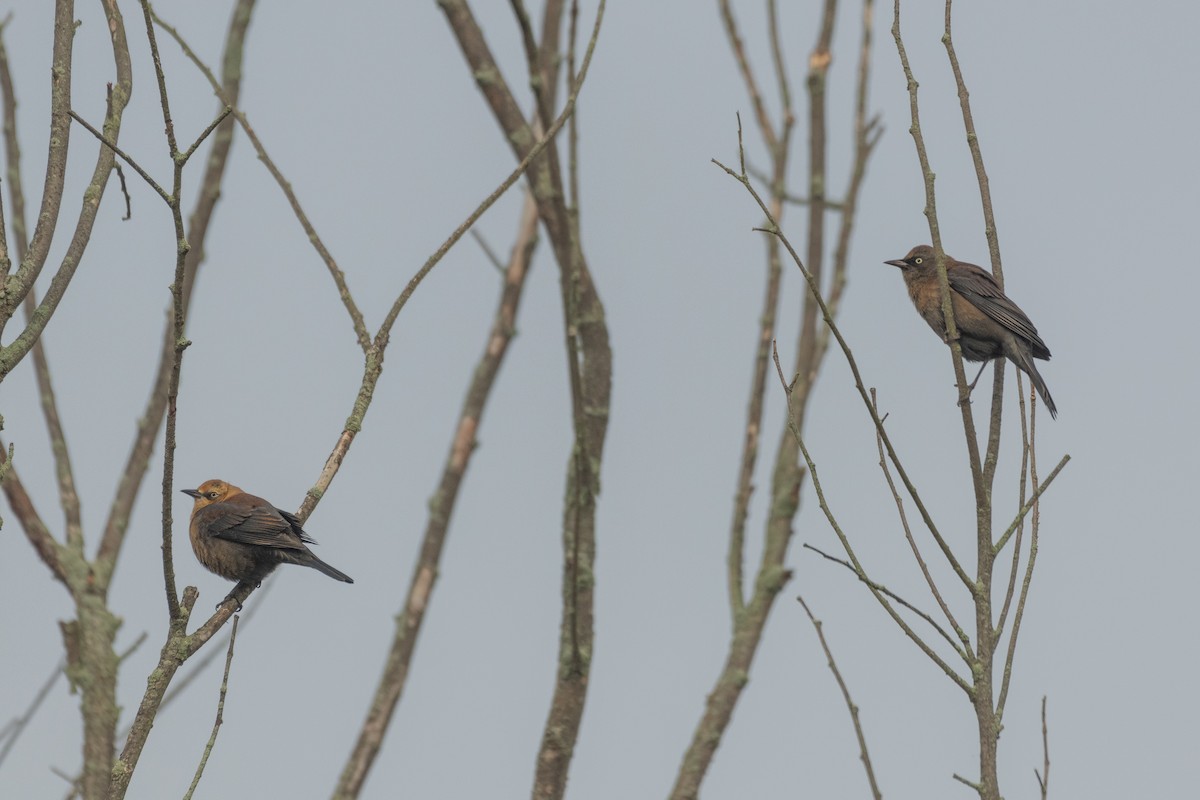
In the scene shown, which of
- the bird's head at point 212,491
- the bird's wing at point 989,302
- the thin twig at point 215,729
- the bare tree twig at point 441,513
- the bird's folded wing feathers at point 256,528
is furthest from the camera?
the bird's head at point 212,491

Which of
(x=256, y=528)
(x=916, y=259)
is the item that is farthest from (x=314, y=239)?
(x=916, y=259)

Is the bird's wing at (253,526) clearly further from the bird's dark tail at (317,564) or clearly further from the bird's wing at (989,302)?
the bird's wing at (989,302)

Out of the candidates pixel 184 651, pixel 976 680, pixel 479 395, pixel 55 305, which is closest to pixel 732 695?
pixel 479 395

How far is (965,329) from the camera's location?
7.44m

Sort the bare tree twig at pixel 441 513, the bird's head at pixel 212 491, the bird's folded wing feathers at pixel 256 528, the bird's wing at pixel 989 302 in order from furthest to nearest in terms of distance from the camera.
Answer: the bird's head at pixel 212 491
the bare tree twig at pixel 441 513
the bird's wing at pixel 989 302
the bird's folded wing feathers at pixel 256 528

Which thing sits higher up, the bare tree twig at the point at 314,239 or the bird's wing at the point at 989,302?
the bird's wing at the point at 989,302

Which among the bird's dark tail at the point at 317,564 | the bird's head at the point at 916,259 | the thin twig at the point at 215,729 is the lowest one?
the thin twig at the point at 215,729

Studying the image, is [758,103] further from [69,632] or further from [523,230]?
[69,632]

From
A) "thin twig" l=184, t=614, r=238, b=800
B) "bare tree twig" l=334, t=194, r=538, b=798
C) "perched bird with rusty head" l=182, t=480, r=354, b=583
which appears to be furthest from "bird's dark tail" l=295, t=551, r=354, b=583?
"thin twig" l=184, t=614, r=238, b=800

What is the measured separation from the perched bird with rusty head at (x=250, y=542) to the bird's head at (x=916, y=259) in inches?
157

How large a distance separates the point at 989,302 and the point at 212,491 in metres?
4.68

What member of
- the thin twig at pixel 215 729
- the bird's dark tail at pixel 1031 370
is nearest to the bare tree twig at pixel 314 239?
the thin twig at pixel 215 729

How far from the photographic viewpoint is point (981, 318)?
→ 23.8 feet

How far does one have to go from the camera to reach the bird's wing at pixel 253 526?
6.83 metres
